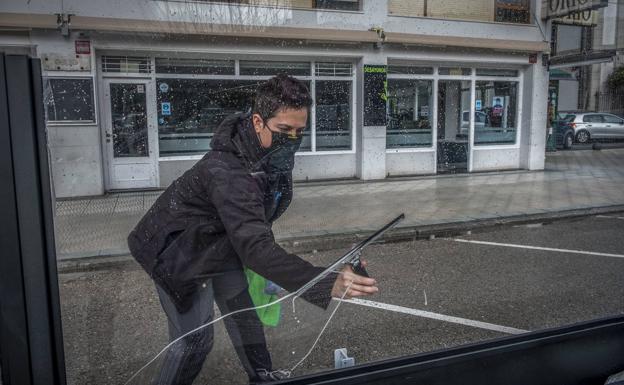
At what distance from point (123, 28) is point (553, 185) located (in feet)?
7.39

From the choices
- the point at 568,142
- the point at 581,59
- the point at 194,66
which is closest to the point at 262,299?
the point at 194,66

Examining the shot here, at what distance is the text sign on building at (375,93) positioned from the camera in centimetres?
152

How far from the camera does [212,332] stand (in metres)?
1.38

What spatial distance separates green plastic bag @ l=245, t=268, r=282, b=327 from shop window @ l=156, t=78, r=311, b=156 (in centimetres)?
36

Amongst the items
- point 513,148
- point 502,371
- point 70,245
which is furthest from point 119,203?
point 513,148

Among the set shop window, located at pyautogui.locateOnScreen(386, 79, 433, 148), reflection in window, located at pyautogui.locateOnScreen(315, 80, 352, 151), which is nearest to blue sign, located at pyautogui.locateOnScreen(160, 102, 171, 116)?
reflection in window, located at pyautogui.locateOnScreen(315, 80, 352, 151)

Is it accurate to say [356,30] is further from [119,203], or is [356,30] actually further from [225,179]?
[119,203]

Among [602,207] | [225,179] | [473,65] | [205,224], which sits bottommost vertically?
[602,207]

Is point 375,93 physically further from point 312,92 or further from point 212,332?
point 212,332

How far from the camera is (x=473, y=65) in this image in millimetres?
1734

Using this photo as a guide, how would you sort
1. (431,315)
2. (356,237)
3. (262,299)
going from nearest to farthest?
(262,299), (356,237), (431,315)

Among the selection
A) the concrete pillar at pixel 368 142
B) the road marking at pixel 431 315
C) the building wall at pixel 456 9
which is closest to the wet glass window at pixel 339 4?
the concrete pillar at pixel 368 142

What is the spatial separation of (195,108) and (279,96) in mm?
212

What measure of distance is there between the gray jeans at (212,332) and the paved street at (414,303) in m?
0.03
